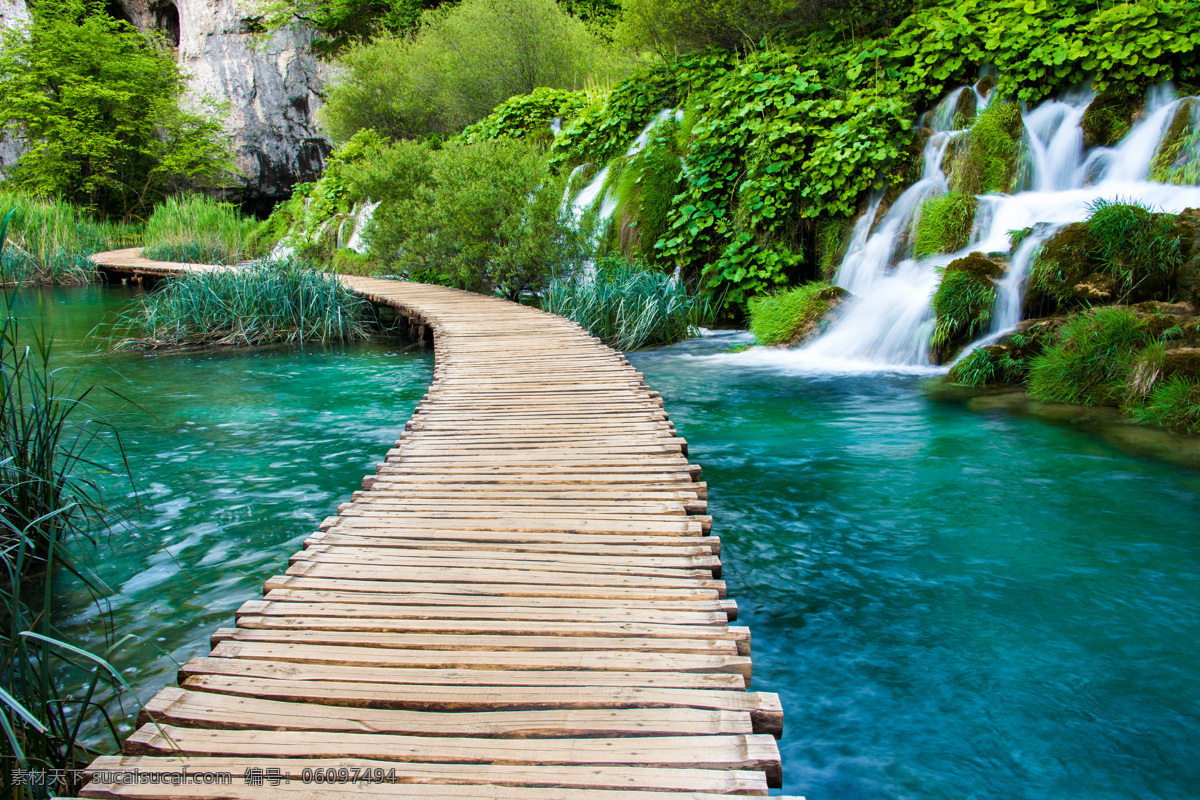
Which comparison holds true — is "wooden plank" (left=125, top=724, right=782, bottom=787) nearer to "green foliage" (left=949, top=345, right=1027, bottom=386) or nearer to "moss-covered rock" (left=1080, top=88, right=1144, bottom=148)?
"green foliage" (left=949, top=345, right=1027, bottom=386)

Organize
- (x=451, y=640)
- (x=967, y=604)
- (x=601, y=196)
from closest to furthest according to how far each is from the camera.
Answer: (x=451, y=640), (x=967, y=604), (x=601, y=196)

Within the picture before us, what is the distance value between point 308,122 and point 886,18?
23233mm

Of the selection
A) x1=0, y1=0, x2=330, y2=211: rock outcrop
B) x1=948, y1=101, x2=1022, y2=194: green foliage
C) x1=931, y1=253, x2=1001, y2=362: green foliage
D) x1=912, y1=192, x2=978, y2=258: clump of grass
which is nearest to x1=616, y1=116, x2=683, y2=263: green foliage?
x1=912, y1=192, x2=978, y2=258: clump of grass

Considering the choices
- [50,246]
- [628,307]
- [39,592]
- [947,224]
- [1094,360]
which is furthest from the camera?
[50,246]

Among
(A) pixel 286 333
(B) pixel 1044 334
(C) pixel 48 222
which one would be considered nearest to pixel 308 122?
(C) pixel 48 222

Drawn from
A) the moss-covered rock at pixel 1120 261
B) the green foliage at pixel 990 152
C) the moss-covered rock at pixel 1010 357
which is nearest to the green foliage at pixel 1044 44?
the green foliage at pixel 990 152

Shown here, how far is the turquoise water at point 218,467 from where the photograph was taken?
341 cm

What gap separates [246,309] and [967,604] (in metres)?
9.55

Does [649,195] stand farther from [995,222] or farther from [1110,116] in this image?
[1110,116]

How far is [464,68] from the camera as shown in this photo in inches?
772

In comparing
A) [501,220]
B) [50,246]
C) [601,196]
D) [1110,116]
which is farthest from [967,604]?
[50,246]

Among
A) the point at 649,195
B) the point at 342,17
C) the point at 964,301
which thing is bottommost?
the point at 964,301

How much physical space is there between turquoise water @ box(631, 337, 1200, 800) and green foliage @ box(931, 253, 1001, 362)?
5.67 feet

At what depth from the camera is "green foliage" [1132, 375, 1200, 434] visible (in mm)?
5395
